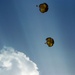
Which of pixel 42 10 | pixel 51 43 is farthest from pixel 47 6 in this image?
pixel 51 43

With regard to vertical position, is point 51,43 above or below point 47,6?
below

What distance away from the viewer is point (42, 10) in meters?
31.9

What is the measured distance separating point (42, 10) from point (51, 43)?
9336mm

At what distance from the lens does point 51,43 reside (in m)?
33.1

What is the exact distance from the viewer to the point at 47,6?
32219 mm

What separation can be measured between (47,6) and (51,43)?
10.2m

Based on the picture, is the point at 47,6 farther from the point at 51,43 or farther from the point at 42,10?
the point at 51,43

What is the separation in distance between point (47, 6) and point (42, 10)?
1.81 metres

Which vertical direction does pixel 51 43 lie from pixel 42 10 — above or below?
below
